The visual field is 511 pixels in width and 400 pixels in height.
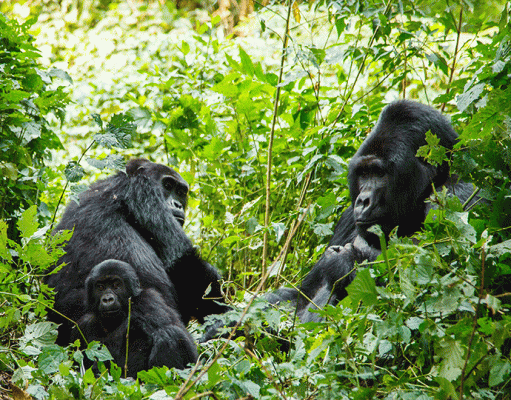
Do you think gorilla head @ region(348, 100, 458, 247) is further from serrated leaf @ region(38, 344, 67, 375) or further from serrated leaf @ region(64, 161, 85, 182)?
serrated leaf @ region(38, 344, 67, 375)

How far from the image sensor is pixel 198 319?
147 inches

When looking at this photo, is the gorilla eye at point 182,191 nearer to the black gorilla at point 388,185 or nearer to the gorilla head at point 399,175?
the black gorilla at point 388,185

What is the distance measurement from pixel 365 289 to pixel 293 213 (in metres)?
1.58

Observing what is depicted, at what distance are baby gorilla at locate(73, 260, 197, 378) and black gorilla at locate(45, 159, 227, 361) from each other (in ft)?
0.20

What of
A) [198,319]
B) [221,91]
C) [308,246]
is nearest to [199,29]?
[221,91]

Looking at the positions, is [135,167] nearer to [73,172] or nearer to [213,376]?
[73,172]

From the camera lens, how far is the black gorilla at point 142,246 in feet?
10.2

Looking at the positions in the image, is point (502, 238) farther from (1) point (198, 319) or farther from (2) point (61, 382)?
(1) point (198, 319)

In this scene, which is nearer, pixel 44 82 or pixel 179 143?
pixel 44 82

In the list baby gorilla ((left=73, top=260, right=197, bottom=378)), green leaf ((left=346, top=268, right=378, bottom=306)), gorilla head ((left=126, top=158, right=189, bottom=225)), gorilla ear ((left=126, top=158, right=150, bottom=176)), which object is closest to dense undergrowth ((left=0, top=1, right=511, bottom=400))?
green leaf ((left=346, top=268, right=378, bottom=306))

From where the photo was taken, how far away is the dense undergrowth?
5.48 feet

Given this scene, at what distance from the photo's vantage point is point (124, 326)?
284 cm

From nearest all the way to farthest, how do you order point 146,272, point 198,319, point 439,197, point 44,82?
1. point 439,197
2. point 146,272
3. point 44,82
4. point 198,319

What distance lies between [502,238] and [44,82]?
279cm
